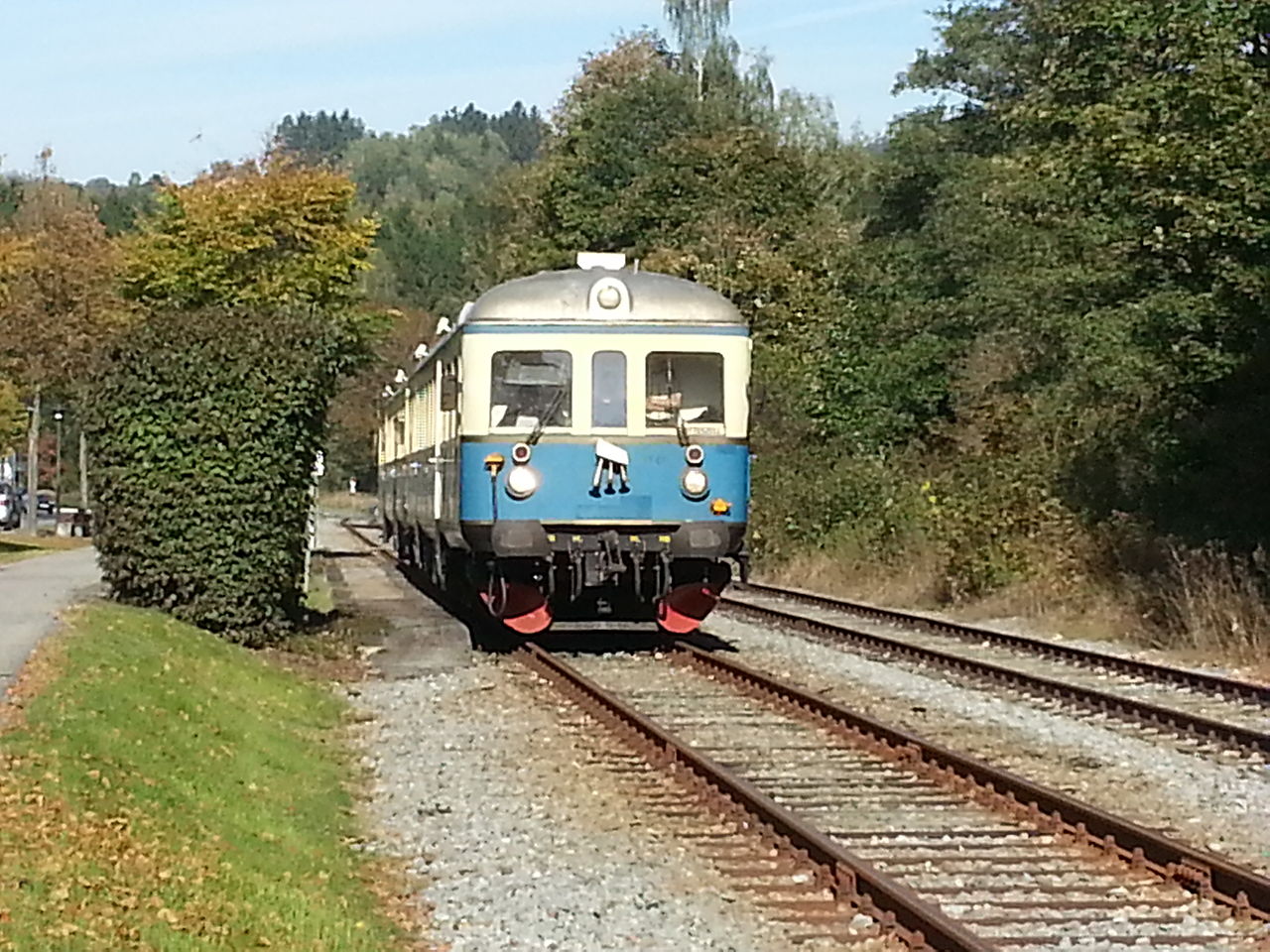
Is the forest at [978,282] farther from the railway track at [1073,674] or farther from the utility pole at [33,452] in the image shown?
the railway track at [1073,674]

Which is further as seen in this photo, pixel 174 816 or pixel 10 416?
pixel 10 416

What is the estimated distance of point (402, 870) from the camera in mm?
8828

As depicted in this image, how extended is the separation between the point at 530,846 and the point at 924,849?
186 cm

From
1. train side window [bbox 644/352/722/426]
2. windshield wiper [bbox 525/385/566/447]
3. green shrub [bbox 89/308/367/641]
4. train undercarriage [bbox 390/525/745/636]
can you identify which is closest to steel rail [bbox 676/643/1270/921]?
train undercarriage [bbox 390/525/745/636]

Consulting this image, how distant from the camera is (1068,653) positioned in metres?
18.1

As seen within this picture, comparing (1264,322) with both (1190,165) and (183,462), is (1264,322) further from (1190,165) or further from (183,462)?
(183,462)

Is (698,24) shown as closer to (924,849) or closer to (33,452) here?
(33,452)

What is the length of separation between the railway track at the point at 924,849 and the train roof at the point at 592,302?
16.6 feet

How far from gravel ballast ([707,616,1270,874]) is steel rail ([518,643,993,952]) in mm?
1868

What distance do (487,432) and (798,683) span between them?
3581 millimetres

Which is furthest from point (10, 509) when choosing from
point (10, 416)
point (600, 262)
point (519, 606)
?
point (600, 262)

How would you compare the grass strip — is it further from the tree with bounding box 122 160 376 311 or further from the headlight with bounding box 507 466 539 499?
the headlight with bounding box 507 466 539 499

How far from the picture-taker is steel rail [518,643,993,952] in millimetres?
7160

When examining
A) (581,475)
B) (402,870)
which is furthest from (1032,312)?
(402,870)
